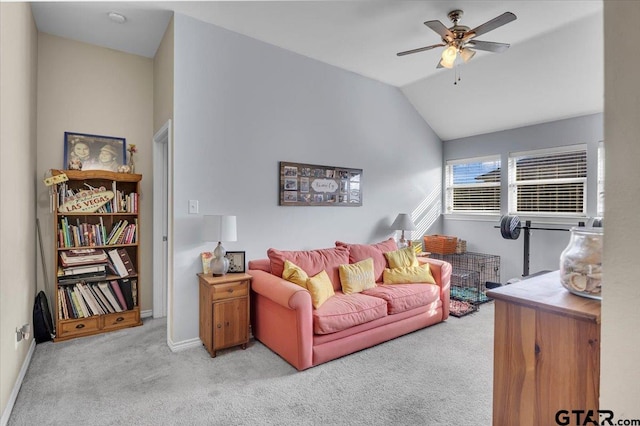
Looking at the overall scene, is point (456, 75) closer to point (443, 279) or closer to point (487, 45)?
point (487, 45)

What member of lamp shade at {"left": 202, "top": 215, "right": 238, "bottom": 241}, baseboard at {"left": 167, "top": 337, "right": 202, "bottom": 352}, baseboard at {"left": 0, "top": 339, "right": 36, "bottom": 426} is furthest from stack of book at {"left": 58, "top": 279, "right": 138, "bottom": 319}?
lamp shade at {"left": 202, "top": 215, "right": 238, "bottom": 241}

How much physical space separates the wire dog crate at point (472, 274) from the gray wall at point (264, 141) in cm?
→ 121

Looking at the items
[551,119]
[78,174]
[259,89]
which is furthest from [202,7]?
[551,119]

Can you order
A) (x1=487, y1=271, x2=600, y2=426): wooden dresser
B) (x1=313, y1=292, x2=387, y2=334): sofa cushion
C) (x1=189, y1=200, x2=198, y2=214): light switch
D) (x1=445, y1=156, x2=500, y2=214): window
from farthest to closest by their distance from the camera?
(x1=445, y1=156, x2=500, y2=214): window < (x1=189, y1=200, x2=198, y2=214): light switch < (x1=313, y1=292, x2=387, y2=334): sofa cushion < (x1=487, y1=271, x2=600, y2=426): wooden dresser

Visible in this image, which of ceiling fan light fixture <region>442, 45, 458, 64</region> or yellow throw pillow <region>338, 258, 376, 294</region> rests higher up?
ceiling fan light fixture <region>442, 45, 458, 64</region>

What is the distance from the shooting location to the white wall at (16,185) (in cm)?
197

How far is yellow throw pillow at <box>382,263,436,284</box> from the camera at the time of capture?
3.59m

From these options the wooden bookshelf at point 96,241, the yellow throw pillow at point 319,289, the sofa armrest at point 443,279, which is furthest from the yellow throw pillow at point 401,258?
the wooden bookshelf at point 96,241

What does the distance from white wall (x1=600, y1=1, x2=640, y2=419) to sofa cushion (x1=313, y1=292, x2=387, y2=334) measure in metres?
1.97

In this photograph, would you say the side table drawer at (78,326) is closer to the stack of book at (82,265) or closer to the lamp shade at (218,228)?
the stack of book at (82,265)

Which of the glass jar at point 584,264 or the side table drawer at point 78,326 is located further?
the side table drawer at point 78,326

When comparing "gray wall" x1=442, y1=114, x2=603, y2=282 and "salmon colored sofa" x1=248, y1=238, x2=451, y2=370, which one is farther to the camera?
"gray wall" x1=442, y1=114, x2=603, y2=282

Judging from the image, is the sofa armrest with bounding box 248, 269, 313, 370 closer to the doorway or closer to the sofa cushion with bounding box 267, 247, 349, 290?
the sofa cushion with bounding box 267, 247, 349, 290

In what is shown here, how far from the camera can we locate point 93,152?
3.43 m
